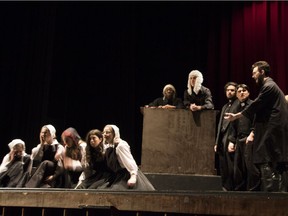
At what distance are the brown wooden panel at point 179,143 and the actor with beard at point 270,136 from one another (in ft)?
3.59

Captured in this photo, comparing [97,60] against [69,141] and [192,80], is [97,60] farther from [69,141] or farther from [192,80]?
[69,141]

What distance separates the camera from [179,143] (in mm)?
5074

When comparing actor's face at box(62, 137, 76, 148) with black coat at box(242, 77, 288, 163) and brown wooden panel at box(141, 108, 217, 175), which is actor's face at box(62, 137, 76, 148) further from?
black coat at box(242, 77, 288, 163)

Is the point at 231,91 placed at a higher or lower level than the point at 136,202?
higher

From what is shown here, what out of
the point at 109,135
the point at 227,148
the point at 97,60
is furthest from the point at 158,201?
the point at 97,60

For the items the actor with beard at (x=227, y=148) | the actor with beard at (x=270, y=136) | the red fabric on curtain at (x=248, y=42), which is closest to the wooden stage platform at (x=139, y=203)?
the actor with beard at (x=270, y=136)

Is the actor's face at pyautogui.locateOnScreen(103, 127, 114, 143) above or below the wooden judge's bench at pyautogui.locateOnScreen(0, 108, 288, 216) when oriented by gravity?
above

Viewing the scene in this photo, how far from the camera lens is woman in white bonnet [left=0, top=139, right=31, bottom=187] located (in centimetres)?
530

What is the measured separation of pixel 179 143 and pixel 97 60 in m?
4.26

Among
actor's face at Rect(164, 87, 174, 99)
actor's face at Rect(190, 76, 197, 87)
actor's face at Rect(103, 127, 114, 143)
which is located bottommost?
actor's face at Rect(103, 127, 114, 143)

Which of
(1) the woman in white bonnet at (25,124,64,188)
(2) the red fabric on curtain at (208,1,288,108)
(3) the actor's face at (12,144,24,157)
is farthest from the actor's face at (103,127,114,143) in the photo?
(2) the red fabric on curtain at (208,1,288,108)

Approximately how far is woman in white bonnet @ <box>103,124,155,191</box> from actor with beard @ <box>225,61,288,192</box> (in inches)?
49.9

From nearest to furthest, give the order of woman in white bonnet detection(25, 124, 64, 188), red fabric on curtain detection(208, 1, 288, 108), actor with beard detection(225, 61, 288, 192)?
actor with beard detection(225, 61, 288, 192)
woman in white bonnet detection(25, 124, 64, 188)
red fabric on curtain detection(208, 1, 288, 108)


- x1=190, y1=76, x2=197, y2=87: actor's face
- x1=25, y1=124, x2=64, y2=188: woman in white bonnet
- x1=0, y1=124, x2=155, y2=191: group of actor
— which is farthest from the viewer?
x1=190, y1=76, x2=197, y2=87: actor's face
